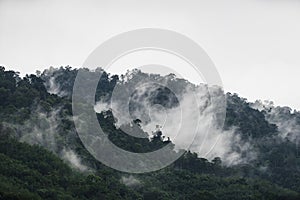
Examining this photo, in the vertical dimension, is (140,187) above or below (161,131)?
below

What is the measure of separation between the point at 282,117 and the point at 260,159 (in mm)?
19072

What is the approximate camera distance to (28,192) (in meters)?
75.4

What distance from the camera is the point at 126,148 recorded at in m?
98.0

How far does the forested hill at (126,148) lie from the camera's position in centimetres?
8288

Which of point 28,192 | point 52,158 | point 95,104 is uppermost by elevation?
point 95,104

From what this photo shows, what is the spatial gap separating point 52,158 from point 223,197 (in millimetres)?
19496

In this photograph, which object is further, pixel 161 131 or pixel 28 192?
pixel 161 131

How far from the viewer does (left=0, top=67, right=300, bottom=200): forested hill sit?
82875 mm

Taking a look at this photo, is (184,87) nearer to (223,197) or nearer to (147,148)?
(147,148)

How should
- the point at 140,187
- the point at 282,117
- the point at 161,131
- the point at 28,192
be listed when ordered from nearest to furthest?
the point at 28,192 → the point at 140,187 → the point at 161,131 → the point at 282,117

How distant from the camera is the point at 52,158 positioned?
86312 mm

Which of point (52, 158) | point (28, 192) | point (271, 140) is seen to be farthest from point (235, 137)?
point (28, 192)

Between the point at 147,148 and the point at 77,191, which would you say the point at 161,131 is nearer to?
the point at 147,148

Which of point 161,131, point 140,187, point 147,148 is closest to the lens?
point 140,187
